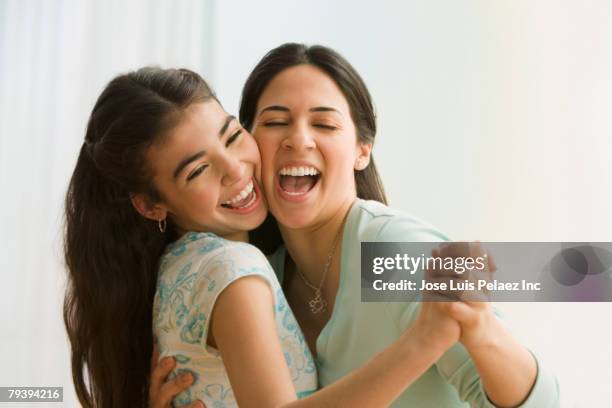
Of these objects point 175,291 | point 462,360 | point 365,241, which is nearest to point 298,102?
point 365,241

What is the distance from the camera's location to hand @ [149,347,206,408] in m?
1.26

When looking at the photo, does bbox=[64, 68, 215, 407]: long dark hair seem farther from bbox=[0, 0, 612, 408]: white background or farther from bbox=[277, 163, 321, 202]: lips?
bbox=[0, 0, 612, 408]: white background

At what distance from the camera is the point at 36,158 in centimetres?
295

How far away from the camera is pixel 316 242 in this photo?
59.4 inches

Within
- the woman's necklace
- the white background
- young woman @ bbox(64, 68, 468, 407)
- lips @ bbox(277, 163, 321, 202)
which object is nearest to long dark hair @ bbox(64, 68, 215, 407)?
young woman @ bbox(64, 68, 468, 407)

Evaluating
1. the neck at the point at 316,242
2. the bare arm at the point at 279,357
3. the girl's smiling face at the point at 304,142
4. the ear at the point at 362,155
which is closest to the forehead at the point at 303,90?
the girl's smiling face at the point at 304,142

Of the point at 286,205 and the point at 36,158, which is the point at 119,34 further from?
the point at 286,205

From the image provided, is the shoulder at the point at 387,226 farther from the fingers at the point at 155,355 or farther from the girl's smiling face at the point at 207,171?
the fingers at the point at 155,355

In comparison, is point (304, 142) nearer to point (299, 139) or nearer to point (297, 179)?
point (299, 139)

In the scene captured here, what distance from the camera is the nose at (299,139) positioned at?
4.62 feet

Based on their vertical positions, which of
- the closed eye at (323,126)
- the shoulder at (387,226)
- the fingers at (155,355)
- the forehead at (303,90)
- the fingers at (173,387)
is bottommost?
the fingers at (173,387)

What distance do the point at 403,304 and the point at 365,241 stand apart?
171 mm
